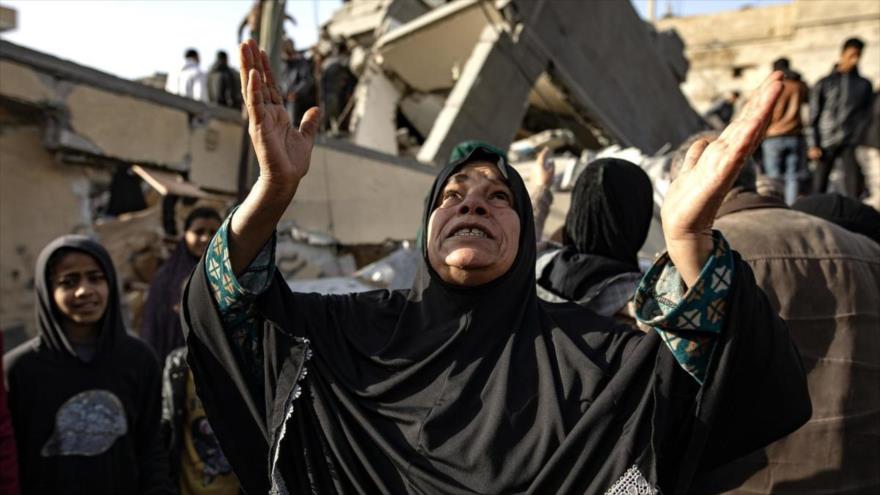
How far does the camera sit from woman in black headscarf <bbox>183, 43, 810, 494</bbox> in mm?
1289

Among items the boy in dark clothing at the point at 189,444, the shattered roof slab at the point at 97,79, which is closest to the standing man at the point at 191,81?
the shattered roof slab at the point at 97,79

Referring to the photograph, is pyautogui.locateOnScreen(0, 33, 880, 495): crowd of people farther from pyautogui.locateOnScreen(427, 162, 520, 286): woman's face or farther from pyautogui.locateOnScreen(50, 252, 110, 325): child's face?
pyautogui.locateOnScreen(50, 252, 110, 325): child's face

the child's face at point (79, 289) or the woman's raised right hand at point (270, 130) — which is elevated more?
the woman's raised right hand at point (270, 130)

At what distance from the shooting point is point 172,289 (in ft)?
11.9

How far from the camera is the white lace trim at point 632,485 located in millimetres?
1306

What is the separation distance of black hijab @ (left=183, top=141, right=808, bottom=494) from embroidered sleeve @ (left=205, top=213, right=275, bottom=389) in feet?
0.05

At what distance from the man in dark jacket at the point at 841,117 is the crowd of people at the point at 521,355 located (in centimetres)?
459

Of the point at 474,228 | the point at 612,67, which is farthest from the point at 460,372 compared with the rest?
the point at 612,67

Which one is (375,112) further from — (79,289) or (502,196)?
(502,196)

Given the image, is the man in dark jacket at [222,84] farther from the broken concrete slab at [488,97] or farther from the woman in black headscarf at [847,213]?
the woman in black headscarf at [847,213]

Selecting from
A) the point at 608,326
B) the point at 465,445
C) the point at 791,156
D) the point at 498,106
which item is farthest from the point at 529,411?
the point at 498,106

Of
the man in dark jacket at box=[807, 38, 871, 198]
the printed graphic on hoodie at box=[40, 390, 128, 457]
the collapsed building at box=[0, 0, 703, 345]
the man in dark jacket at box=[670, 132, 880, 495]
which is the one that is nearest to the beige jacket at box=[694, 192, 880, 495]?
the man in dark jacket at box=[670, 132, 880, 495]

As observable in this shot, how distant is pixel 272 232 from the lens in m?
1.47

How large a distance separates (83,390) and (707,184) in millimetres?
2171
